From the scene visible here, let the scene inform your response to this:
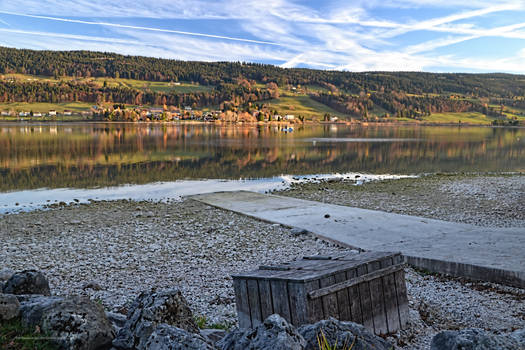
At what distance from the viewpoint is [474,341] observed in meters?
4.22

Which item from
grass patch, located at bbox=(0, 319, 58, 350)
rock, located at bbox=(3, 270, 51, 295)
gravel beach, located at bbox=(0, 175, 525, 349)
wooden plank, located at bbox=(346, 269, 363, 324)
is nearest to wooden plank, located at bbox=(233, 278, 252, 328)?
gravel beach, located at bbox=(0, 175, 525, 349)

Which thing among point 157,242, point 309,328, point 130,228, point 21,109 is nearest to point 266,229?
point 157,242

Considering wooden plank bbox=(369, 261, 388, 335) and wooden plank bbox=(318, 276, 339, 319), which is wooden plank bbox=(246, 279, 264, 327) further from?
wooden plank bbox=(369, 261, 388, 335)

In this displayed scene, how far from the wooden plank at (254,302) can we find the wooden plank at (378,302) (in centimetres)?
170

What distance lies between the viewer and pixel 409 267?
1052 cm

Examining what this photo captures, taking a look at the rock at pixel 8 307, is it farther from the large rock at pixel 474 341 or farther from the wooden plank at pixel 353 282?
the large rock at pixel 474 341

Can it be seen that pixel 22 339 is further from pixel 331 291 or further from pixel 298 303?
pixel 331 291

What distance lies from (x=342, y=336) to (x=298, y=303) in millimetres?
1092

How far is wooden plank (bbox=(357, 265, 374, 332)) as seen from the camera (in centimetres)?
642

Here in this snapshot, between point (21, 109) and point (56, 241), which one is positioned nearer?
point (56, 241)

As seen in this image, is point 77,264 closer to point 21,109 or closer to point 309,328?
point 309,328

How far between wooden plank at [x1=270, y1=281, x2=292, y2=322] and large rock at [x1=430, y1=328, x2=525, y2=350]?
2.01 metres

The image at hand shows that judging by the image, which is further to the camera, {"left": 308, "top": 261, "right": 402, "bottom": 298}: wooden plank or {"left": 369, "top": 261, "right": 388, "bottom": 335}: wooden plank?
{"left": 369, "top": 261, "right": 388, "bottom": 335}: wooden plank

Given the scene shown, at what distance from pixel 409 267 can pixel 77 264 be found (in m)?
8.41
